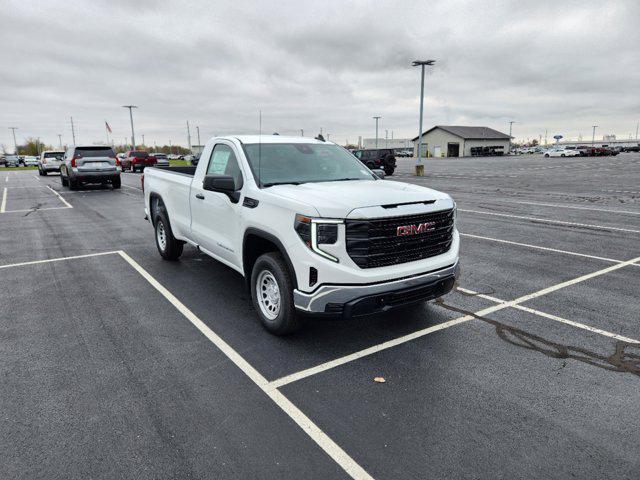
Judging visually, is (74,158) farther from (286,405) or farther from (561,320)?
(561,320)

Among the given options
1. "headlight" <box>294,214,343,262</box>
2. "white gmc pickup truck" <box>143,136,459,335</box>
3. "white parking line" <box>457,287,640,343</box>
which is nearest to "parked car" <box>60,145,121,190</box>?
"white gmc pickup truck" <box>143,136,459,335</box>

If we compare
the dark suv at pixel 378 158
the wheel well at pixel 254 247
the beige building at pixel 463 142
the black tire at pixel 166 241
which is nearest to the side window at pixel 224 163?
the wheel well at pixel 254 247

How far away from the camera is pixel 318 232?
12.5ft

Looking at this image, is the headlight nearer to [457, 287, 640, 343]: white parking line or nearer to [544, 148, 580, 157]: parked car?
[457, 287, 640, 343]: white parking line

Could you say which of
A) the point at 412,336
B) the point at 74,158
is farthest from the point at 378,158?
the point at 412,336

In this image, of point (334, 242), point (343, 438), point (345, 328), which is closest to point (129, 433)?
point (343, 438)

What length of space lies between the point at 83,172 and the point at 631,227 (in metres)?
20.8

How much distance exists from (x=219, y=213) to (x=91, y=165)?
18243 millimetres

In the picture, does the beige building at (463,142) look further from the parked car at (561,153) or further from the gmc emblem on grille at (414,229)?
the gmc emblem on grille at (414,229)

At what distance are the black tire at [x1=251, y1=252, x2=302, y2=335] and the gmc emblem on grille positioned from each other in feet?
3.61

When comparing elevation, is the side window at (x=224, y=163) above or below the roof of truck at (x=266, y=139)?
below

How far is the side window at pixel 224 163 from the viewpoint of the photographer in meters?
5.12

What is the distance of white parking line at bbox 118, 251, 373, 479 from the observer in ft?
8.94

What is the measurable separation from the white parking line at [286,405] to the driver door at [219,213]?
80 centimetres
